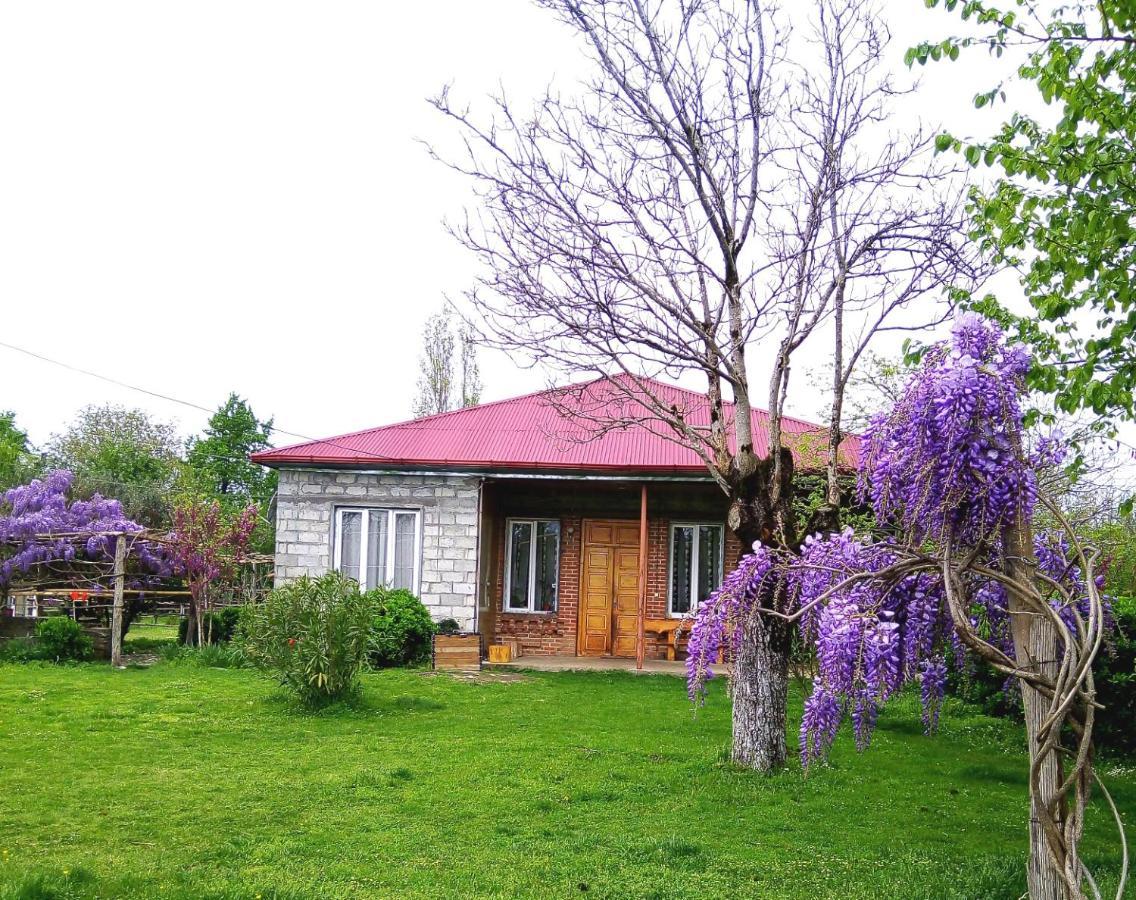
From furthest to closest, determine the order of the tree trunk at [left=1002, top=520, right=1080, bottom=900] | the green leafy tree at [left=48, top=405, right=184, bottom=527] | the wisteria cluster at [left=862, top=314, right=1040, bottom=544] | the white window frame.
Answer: the green leafy tree at [left=48, top=405, right=184, bottom=527] < the white window frame < the wisteria cluster at [left=862, top=314, right=1040, bottom=544] < the tree trunk at [left=1002, top=520, right=1080, bottom=900]

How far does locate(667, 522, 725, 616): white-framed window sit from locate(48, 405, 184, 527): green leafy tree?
15.2 metres

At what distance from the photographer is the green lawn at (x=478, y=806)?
16.3 ft

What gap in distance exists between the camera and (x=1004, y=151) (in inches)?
222

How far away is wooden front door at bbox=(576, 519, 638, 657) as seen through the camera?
50.8 feet

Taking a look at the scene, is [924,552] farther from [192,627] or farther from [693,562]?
[192,627]

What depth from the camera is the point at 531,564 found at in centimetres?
1569

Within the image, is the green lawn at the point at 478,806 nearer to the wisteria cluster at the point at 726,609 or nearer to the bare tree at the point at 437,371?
the wisteria cluster at the point at 726,609

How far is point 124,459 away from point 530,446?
25.2m

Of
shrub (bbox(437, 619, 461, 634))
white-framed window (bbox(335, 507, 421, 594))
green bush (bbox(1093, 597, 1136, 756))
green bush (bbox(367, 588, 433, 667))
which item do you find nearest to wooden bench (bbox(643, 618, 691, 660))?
Result: shrub (bbox(437, 619, 461, 634))

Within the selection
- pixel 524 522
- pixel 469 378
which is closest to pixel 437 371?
pixel 469 378

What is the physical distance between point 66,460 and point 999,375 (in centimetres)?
3742

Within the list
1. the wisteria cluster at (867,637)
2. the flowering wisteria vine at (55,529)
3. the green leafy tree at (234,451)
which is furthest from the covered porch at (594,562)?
the green leafy tree at (234,451)

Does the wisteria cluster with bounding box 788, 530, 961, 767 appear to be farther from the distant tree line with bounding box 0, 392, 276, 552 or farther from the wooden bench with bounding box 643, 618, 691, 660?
the distant tree line with bounding box 0, 392, 276, 552

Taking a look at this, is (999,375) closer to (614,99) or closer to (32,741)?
(614,99)
